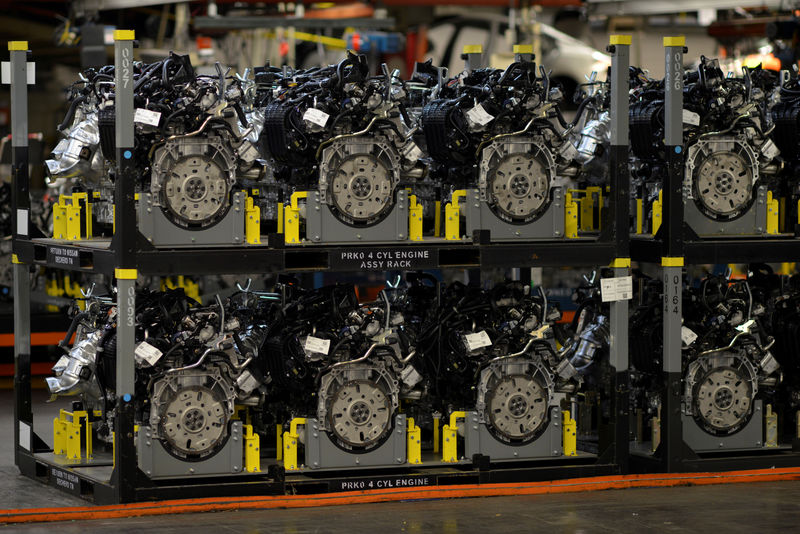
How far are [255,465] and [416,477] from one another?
1.00m

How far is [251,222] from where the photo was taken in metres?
8.83

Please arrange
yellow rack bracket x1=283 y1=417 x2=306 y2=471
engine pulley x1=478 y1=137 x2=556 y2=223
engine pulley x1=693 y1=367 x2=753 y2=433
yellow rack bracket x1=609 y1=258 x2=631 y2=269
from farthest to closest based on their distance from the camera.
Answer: engine pulley x1=693 y1=367 x2=753 y2=433
yellow rack bracket x1=609 y1=258 x2=631 y2=269
engine pulley x1=478 y1=137 x2=556 y2=223
yellow rack bracket x1=283 y1=417 x2=306 y2=471

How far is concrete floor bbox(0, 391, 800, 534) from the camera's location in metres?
8.21

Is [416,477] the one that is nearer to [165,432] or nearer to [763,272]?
[165,432]

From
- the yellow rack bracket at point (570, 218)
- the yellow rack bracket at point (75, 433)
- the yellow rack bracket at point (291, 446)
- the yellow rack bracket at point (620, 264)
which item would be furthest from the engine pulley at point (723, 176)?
the yellow rack bracket at point (75, 433)

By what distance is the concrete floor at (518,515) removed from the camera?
8.21m

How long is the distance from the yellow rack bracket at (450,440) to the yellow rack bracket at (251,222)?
1.69m

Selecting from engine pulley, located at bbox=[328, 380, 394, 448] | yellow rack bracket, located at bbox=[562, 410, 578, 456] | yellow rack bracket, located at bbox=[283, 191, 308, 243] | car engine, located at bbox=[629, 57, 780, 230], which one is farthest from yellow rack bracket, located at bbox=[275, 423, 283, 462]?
car engine, located at bbox=[629, 57, 780, 230]

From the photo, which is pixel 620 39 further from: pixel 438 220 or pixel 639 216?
pixel 438 220

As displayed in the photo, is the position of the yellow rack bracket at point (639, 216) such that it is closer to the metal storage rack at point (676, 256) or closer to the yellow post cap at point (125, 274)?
the metal storage rack at point (676, 256)

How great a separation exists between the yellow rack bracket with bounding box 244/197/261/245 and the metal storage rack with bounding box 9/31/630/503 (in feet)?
0.35

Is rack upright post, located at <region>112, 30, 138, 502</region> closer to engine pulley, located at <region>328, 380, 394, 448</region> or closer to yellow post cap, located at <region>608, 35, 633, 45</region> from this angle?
engine pulley, located at <region>328, 380, 394, 448</region>

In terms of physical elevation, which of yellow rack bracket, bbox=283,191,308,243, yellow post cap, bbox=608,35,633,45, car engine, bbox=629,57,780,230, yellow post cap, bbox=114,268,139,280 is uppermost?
yellow post cap, bbox=608,35,633,45

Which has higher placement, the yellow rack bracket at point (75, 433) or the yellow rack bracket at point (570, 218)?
the yellow rack bracket at point (570, 218)
